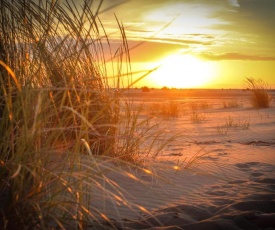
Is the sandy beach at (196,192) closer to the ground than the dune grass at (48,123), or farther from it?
closer to the ground

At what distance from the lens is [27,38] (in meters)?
2.27

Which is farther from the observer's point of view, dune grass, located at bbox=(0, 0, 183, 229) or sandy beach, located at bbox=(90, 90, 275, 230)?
sandy beach, located at bbox=(90, 90, 275, 230)

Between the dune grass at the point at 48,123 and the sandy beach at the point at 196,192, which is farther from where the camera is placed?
the sandy beach at the point at 196,192

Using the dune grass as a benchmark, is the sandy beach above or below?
below

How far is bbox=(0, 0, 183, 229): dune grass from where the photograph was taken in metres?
1.38

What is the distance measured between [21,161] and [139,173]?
1.60m

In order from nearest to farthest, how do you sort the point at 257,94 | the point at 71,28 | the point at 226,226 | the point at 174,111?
the point at 226,226, the point at 71,28, the point at 174,111, the point at 257,94

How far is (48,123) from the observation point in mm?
2408

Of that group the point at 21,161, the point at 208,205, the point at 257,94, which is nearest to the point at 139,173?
the point at 208,205

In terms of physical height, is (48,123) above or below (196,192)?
above

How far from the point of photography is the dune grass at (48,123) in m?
1.38

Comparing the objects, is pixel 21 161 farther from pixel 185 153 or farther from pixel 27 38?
pixel 185 153

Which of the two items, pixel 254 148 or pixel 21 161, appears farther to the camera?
pixel 254 148

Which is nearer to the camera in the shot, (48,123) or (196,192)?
(48,123)
